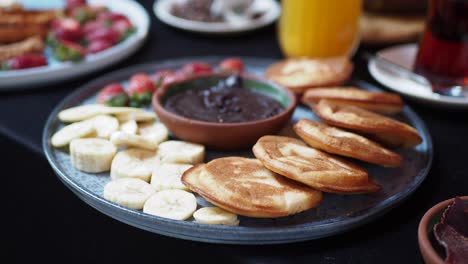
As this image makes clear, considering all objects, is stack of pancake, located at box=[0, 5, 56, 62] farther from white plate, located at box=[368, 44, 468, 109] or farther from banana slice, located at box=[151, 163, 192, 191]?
white plate, located at box=[368, 44, 468, 109]

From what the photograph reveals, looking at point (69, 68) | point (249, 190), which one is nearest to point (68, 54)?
point (69, 68)

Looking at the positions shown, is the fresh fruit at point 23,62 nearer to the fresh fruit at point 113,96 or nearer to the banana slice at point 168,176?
the fresh fruit at point 113,96

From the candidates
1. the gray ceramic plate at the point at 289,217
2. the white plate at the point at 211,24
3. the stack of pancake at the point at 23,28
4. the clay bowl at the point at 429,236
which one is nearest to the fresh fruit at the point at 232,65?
the white plate at the point at 211,24

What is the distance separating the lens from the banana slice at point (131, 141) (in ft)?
4.50

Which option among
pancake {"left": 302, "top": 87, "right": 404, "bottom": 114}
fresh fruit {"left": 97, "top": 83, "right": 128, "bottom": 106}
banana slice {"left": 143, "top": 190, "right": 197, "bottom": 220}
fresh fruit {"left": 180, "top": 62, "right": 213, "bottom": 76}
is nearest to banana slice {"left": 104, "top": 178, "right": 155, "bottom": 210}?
banana slice {"left": 143, "top": 190, "right": 197, "bottom": 220}

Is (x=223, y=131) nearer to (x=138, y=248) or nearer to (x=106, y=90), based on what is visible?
(x=138, y=248)

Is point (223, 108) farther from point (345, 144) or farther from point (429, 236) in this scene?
point (429, 236)

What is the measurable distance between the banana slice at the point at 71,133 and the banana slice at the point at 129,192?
24 centimetres

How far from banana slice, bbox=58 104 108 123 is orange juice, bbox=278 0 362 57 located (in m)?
0.74

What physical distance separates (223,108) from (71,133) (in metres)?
0.40

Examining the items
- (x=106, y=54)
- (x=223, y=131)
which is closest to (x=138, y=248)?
(x=223, y=131)

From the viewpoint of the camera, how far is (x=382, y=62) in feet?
6.27

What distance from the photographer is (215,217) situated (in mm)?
1117

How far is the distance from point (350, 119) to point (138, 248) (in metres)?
0.57
